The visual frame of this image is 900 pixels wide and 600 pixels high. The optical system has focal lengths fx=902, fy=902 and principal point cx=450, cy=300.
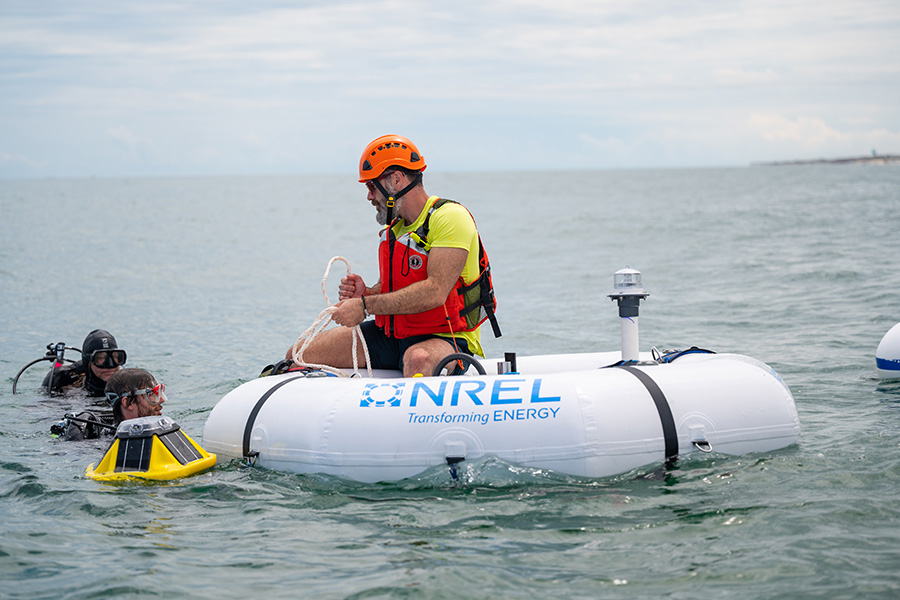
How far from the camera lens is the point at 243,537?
446cm

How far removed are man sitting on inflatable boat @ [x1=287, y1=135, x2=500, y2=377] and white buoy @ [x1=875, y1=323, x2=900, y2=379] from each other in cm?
370

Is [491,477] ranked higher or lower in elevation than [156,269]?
lower

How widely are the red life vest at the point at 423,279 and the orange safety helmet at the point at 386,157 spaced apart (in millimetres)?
313

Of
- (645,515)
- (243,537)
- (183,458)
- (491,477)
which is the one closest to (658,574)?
(645,515)

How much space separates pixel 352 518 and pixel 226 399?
4.47 feet

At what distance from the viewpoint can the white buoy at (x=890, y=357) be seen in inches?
292

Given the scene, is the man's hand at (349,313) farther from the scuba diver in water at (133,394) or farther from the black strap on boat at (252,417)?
the scuba diver in water at (133,394)

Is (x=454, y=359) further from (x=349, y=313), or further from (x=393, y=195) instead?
(x=393, y=195)

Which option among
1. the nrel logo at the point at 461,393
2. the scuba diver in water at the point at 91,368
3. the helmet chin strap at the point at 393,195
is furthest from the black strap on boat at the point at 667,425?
the scuba diver in water at the point at 91,368

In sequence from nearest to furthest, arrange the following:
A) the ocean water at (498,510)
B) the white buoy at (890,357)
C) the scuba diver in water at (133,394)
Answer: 1. the ocean water at (498,510)
2. the scuba diver in water at (133,394)
3. the white buoy at (890,357)

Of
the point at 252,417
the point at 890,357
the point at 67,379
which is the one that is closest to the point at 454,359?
the point at 252,417

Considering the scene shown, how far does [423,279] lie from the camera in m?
5.61

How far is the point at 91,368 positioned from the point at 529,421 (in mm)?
4149

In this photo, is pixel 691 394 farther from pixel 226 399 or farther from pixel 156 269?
pixel 156 269
